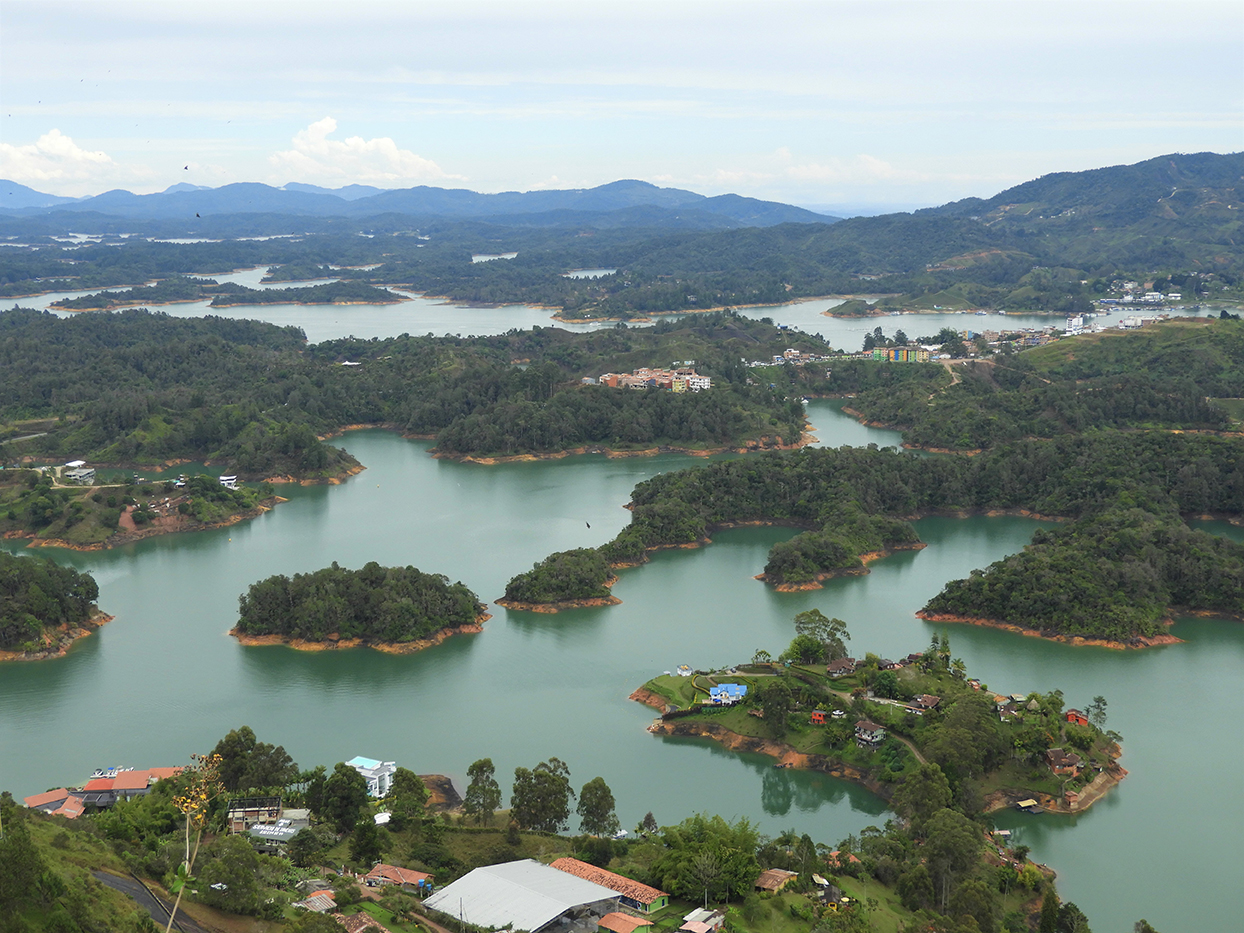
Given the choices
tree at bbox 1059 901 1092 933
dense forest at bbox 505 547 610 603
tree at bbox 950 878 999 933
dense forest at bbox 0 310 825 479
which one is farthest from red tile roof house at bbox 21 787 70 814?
dense forest at bbox 0 310 825 479

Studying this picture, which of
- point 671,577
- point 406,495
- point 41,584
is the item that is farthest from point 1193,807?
point 406,495

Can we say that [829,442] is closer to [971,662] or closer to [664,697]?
[971,662]

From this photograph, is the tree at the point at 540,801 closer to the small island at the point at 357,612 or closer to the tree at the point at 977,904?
the tree at the point at 977,904

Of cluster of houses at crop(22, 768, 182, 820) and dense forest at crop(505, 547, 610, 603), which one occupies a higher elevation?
dense forest at crop(505, 547, 610, 603)

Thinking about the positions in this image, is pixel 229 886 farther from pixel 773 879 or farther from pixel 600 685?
pixel 600 685

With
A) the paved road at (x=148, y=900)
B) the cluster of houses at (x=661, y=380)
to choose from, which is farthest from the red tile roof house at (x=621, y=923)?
the cluster of houses at (x=661, y=380)

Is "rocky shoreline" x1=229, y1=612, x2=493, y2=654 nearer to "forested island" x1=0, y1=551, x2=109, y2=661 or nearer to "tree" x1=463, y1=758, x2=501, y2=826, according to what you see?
"forested island" x1=0, y1=551, x2=109, y2=661
